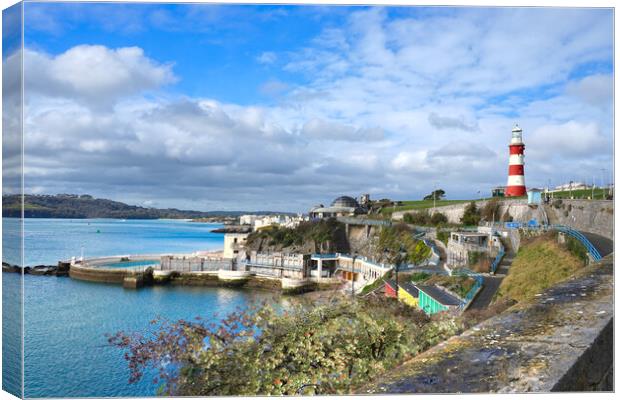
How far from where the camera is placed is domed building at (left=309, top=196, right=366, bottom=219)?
47.2 meters

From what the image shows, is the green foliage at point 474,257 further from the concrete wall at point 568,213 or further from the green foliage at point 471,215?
the green foliage at point 471,215

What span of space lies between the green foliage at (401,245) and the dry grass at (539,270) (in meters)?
7.64

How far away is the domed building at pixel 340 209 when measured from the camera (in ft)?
155

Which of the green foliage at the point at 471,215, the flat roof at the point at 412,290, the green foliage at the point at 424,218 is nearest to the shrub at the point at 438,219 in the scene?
the green foliage at the point at 424,218

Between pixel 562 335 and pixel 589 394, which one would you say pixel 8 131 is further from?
pixel 589 394

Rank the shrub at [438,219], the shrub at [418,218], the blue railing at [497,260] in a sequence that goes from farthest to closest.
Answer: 1. the shrub at [418,218]
2. the shrub at [438,219]
3. the blue railing at [497,260]

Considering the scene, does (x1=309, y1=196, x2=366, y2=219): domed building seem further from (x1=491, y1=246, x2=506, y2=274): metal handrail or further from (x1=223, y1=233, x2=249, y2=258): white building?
(x1=491, y1=246, x2=506, y2=274): metal handrail

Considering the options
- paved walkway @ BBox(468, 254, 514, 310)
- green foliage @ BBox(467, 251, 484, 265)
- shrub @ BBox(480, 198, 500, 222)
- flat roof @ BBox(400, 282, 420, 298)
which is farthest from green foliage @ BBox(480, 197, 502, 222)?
flat roof @ BBox(400, 282, 420, 298)

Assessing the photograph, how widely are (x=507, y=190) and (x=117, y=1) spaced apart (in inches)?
859

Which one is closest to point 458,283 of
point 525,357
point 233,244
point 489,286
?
point 489,286

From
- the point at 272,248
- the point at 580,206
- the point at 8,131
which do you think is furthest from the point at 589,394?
the point at 272,248

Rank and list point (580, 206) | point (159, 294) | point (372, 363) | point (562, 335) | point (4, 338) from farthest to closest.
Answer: point (159, 294) → point (580, 206) → point (4, 338) → point (372, 363) → point (562, 335)

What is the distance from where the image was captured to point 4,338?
463 centimetres

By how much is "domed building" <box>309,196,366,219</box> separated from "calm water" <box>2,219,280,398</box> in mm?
21048
